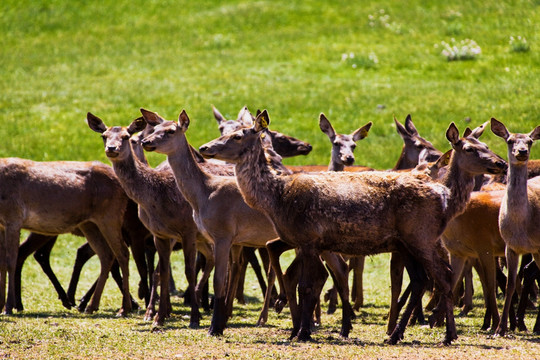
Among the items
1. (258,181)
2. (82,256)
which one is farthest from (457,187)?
(82,256)

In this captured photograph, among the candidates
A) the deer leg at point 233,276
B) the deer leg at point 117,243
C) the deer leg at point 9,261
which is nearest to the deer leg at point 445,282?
the deer leg at point 233,276

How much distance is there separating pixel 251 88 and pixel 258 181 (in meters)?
19.7

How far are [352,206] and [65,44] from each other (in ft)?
102

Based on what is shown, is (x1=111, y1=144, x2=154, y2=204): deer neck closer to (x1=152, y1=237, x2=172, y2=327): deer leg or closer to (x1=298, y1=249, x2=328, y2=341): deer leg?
(x1=152, y1=237, x2=172, y2=327): deer leg

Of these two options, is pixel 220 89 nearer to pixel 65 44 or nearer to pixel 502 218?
pixel 65 44

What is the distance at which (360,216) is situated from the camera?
33.5ft

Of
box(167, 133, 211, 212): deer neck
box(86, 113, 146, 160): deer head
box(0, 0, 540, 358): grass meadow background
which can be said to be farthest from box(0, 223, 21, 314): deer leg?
box(167, 133, 211, 212): deer neck

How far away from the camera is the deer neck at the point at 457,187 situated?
10.6 m

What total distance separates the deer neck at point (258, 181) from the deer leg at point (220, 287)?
1058 millimetres

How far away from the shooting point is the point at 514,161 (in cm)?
1126

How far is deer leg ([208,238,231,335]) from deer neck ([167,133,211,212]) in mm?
597

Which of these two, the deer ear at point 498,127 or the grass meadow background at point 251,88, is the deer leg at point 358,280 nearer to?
the grass meadow background at point 251,88

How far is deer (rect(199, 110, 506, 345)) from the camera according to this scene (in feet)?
33.4

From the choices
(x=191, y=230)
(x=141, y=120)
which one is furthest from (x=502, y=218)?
(x=141, y=120)
